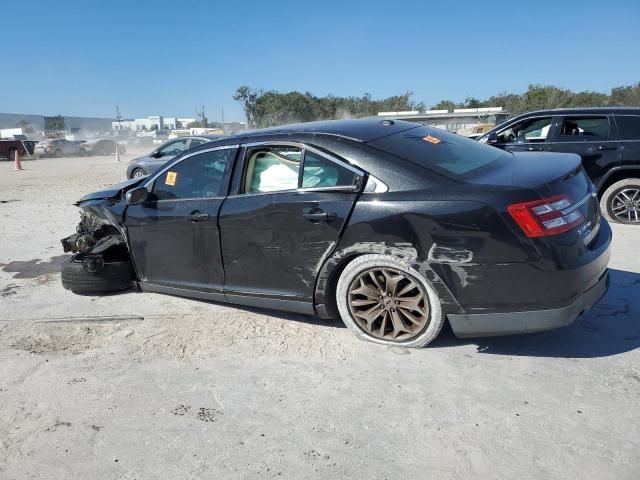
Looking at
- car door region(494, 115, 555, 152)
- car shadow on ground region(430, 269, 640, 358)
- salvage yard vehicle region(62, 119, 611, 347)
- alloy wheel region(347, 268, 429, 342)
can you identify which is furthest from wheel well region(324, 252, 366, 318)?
car door region(494, 115, 555, 152)

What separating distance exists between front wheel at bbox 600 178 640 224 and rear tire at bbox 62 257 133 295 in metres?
6.24

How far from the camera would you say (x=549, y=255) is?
280cm

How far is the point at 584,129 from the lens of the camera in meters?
7.14

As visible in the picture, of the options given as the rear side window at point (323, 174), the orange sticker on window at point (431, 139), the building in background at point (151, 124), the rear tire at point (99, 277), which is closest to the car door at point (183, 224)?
the rear tire at point (99, 277)

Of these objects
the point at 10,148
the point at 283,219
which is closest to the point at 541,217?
the point at 283,219

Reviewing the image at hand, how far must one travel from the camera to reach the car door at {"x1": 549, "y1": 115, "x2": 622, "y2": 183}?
6895 millimetres

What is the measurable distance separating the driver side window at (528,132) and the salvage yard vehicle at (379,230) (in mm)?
3899

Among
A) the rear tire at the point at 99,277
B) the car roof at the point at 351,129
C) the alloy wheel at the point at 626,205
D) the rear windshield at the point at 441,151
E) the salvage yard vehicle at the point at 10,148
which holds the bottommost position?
the rear tire at the point at 99,277

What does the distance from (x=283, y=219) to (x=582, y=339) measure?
7.35 ft

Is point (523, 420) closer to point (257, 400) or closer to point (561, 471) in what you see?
point (561, 471)

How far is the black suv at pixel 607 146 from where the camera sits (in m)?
6.81

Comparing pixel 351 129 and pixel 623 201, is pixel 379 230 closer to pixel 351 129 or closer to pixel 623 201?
pixel 351 129

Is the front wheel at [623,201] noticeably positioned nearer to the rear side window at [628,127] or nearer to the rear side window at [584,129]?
the rear side window at [628,127]

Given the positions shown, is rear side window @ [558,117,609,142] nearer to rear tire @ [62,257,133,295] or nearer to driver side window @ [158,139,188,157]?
rear tire @ [62,257,133,295]
